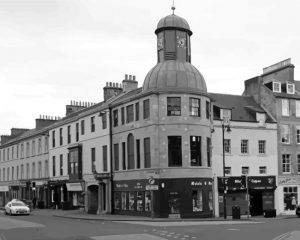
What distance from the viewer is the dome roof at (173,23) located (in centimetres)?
4325

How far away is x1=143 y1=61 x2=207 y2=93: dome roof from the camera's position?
41094 millimetres

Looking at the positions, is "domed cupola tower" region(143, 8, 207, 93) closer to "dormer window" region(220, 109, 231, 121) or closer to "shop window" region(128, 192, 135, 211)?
"dormer window" region(220, 109, 231, 121)

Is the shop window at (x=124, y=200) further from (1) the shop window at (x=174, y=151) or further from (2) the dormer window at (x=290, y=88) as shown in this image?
(2) the dormer window at (x=290, y=88)

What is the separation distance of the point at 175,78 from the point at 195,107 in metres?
2.90

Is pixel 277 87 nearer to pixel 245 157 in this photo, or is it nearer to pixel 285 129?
pixel 285 129

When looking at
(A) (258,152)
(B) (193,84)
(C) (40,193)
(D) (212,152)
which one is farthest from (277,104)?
(C) (40,193)

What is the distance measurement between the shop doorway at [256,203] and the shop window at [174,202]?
1191 cm

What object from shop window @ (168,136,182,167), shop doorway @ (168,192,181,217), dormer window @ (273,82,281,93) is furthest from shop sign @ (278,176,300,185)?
shop doorway @ (168,192,181,217)

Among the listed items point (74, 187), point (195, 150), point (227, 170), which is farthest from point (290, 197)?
point (74, 187)

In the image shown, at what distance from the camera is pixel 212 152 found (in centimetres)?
4588

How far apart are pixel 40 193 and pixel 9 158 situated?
15.4m

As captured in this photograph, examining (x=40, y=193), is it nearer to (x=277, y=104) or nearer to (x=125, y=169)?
(x=125, y=169)

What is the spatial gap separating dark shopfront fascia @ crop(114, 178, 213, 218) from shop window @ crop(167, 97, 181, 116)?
5317 millimetres

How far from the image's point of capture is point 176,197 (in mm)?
39781
